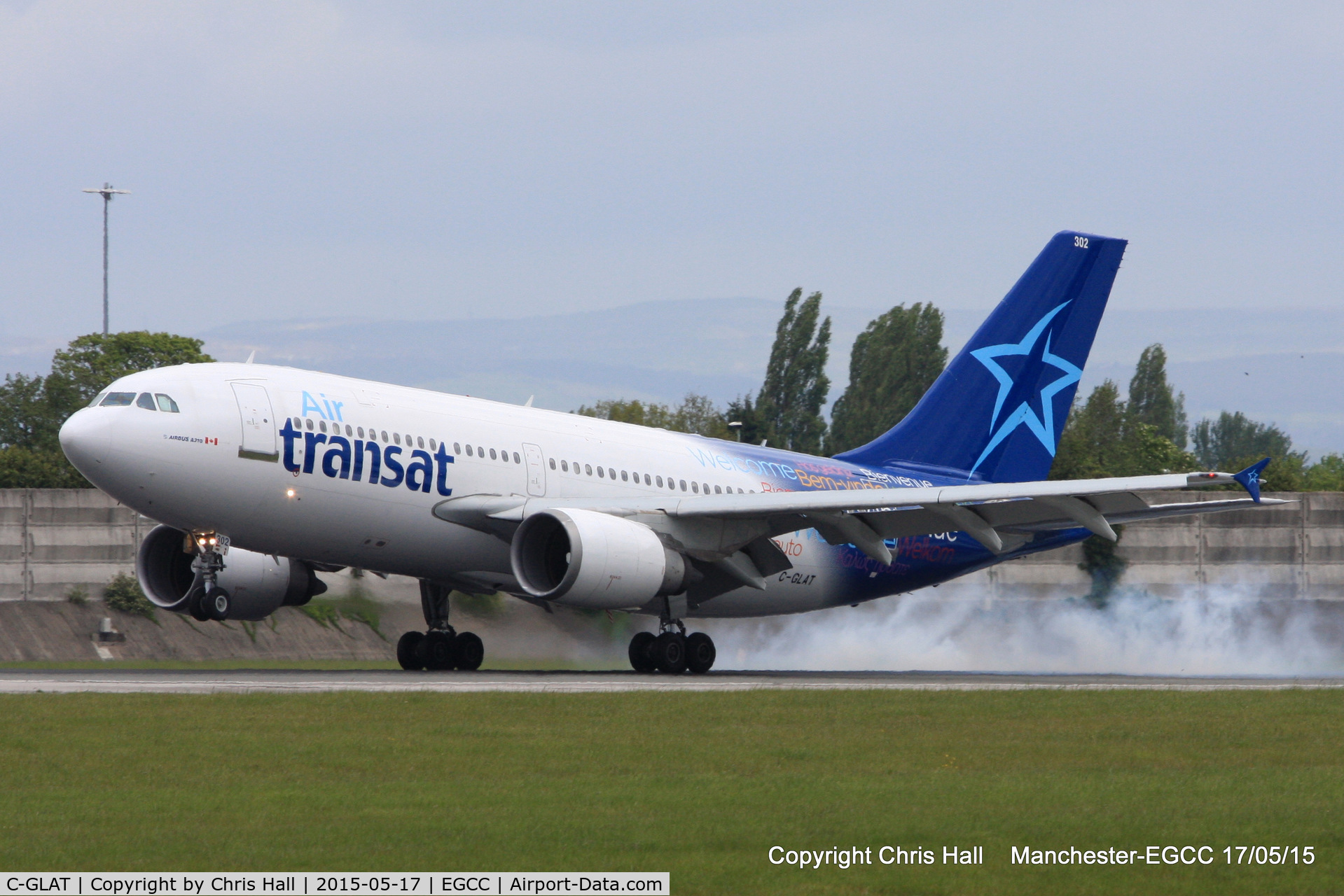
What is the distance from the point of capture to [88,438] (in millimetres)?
24203

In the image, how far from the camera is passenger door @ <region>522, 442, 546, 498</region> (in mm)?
28062

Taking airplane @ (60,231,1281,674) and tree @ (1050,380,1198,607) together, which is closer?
airplane @ (60,231,1281,674)

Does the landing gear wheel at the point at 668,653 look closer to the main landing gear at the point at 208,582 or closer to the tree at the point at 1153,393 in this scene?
the main landing gear at the point at 208,582

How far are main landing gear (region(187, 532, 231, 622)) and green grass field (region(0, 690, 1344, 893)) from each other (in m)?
4.71

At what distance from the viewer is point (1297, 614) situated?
43031 millimetres

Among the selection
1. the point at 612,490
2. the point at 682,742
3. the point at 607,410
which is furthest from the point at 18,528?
the point at 607,410

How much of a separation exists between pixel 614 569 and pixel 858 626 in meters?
12.7

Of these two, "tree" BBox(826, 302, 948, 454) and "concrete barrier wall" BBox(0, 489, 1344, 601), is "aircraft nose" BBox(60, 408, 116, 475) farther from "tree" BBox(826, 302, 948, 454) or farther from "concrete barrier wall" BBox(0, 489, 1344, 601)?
"tree" BBox(826, 302, 948, 454)

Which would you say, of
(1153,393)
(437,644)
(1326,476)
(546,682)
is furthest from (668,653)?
(1153,393)

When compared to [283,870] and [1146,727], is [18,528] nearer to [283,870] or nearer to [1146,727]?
[1146,727]

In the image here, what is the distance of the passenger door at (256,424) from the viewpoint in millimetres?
24812

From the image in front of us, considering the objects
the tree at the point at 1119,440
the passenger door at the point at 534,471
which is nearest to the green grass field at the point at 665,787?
the passenger door at the point at 534,471

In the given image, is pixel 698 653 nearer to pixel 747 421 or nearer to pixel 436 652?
pixel 436 652

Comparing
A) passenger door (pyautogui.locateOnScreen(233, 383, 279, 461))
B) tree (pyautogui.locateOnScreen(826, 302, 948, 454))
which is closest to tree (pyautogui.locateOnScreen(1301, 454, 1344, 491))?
tree (pyautogui.locateOnScreen(826, 302, 948, 454))
